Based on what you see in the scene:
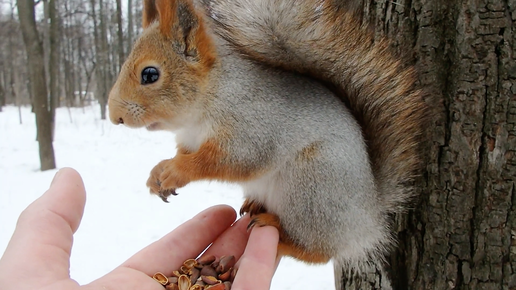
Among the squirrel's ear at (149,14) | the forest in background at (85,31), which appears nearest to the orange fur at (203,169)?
the squirrel's ear at (149,14)

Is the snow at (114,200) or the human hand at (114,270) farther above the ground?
the human hand at (114,270)

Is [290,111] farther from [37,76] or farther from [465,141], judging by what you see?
[37,76]

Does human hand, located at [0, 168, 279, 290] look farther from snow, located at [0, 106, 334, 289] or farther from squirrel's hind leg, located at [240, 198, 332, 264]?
snow, located at [0, 106, 334, 289]

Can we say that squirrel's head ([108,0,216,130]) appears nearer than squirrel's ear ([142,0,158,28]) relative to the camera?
Yes

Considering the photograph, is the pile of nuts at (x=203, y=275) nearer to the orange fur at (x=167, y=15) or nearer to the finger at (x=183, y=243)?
the finger at (x=183, y=243)

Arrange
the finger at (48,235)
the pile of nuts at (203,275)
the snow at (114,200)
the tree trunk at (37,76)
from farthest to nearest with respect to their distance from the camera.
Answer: the tree trunk at (37,76), the snow at (114,200), the pile of nuts at (203,275), the finger at (48,235)

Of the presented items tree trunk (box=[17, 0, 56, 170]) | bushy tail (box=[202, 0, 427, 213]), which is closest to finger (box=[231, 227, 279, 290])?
bushy tail (box=[202, 0, 427, 213])

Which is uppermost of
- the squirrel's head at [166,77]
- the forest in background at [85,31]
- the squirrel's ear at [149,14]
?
the forest in background at [85,31]

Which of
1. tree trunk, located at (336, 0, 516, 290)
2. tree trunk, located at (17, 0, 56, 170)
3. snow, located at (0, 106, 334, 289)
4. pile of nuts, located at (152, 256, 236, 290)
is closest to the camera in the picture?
tree trunk, located at (336, 0, 516, 290)
